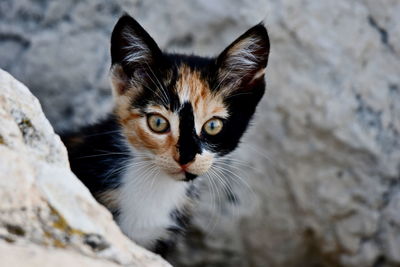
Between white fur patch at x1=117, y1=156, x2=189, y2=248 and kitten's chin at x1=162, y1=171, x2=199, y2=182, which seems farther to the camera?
white fur patch at x1=117, y1=156, x2=189, y2=248

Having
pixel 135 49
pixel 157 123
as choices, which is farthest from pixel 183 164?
pixel 135 49

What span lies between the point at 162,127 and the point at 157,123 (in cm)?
3

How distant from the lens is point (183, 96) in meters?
1.99

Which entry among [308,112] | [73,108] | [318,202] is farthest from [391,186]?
[73,108]

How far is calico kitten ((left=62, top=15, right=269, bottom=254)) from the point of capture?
1.95 m

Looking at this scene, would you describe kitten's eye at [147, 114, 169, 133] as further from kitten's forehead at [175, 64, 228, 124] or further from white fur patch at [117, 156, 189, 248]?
white fur patch at [117, 156, 189, 248]

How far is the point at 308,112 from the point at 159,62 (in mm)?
980

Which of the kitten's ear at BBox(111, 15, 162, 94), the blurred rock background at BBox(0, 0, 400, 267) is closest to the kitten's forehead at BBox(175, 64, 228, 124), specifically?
the kitten's ear at BBox(111, 15, 162, 94)

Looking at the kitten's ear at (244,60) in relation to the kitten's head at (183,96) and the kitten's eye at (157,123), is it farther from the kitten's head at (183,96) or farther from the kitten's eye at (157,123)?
the kitten's eye at (157,123)

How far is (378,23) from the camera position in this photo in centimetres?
268

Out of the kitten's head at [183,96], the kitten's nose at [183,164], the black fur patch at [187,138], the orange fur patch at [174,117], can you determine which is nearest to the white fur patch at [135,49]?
the kitten's head at [183,96]

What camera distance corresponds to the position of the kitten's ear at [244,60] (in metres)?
1.99

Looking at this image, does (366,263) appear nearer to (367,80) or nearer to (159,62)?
(367,80)

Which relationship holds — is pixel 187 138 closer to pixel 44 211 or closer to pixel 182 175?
pixel 182 175
